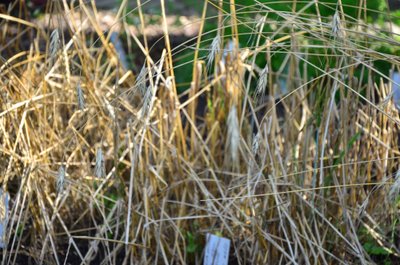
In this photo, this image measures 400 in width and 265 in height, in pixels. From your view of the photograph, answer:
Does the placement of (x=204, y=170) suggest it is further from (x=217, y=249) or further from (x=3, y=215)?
(x=3, y=215)

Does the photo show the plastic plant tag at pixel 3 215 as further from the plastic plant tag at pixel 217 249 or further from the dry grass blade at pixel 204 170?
the plastic plant tag at pixel 217 249

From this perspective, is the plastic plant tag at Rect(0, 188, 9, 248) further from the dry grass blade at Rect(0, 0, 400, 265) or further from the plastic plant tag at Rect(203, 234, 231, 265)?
the plastic plant tag at Rect(203, 234, 231, 265)

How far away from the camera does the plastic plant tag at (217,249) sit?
5.89 ft

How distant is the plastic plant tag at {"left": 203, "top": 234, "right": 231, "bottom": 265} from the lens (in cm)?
180

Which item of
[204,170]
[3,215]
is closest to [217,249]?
[204,170]

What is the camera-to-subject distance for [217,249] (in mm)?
1809

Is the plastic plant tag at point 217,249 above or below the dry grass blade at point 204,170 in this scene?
below

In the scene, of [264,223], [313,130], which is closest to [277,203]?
[264,223]

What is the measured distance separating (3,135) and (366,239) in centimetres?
92

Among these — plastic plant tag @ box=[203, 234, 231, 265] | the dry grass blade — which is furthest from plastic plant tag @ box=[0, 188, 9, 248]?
plastic plant tag @ box=[203, 234, 231, 265]

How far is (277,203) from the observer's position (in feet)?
5.46

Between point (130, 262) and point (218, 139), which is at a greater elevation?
point (218, 139)

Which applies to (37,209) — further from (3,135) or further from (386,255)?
(386,255)

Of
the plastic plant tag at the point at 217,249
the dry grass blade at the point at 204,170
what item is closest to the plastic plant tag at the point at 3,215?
the dry grass blade at the point at 204,170
